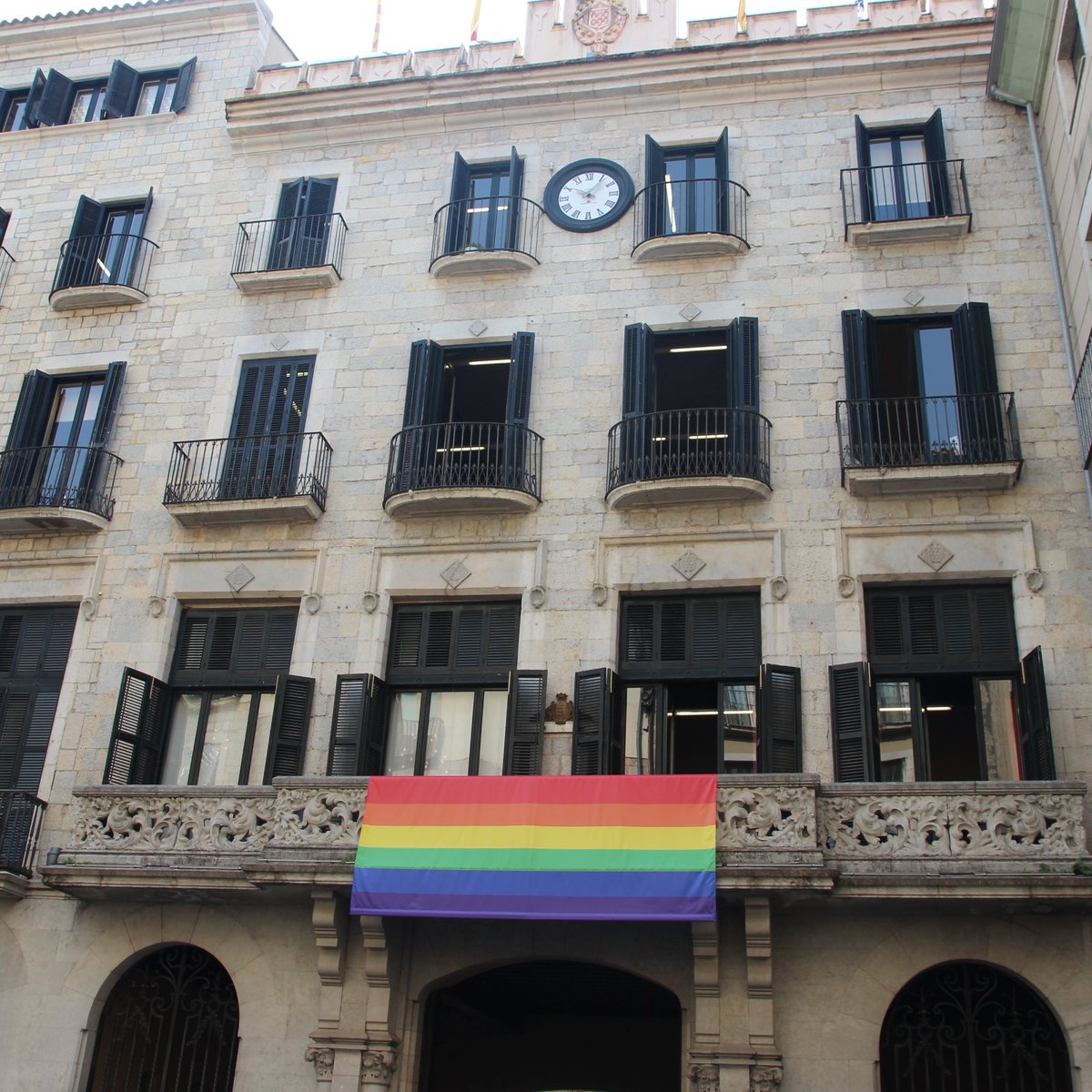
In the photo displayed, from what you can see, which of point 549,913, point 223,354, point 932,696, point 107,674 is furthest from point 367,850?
point 223,354

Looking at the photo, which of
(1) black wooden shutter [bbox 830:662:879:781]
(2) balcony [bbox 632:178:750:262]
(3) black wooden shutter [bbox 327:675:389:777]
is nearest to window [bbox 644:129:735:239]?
(2) balcony [bbox 632:178:750:262]

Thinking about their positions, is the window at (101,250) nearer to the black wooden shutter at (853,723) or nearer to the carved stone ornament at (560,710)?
the carved stone ornament at (560,710)

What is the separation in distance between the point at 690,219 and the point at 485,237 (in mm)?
3281

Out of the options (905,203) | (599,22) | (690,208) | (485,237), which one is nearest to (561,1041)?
(485,237)

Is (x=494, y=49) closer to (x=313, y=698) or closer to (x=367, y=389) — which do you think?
(x=367, y=389)

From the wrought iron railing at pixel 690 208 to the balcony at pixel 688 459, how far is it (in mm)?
3237

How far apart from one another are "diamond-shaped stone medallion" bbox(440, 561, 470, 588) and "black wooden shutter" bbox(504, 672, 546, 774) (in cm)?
185

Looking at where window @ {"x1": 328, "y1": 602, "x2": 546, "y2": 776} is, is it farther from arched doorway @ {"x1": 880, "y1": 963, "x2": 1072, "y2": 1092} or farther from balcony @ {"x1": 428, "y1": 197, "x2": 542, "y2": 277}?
balcony @ {"x1": 428, "y1": 197, "x2": 542, "y2": 277}

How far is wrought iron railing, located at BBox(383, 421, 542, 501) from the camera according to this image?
17297 mm

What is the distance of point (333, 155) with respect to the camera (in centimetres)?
2125

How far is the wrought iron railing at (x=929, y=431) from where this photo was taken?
16359 mm

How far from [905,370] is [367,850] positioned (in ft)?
33.0

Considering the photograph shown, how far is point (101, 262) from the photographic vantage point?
68.8ft

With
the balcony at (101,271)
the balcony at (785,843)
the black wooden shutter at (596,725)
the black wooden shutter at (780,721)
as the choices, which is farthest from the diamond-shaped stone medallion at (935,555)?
the balcony at (101,271)
